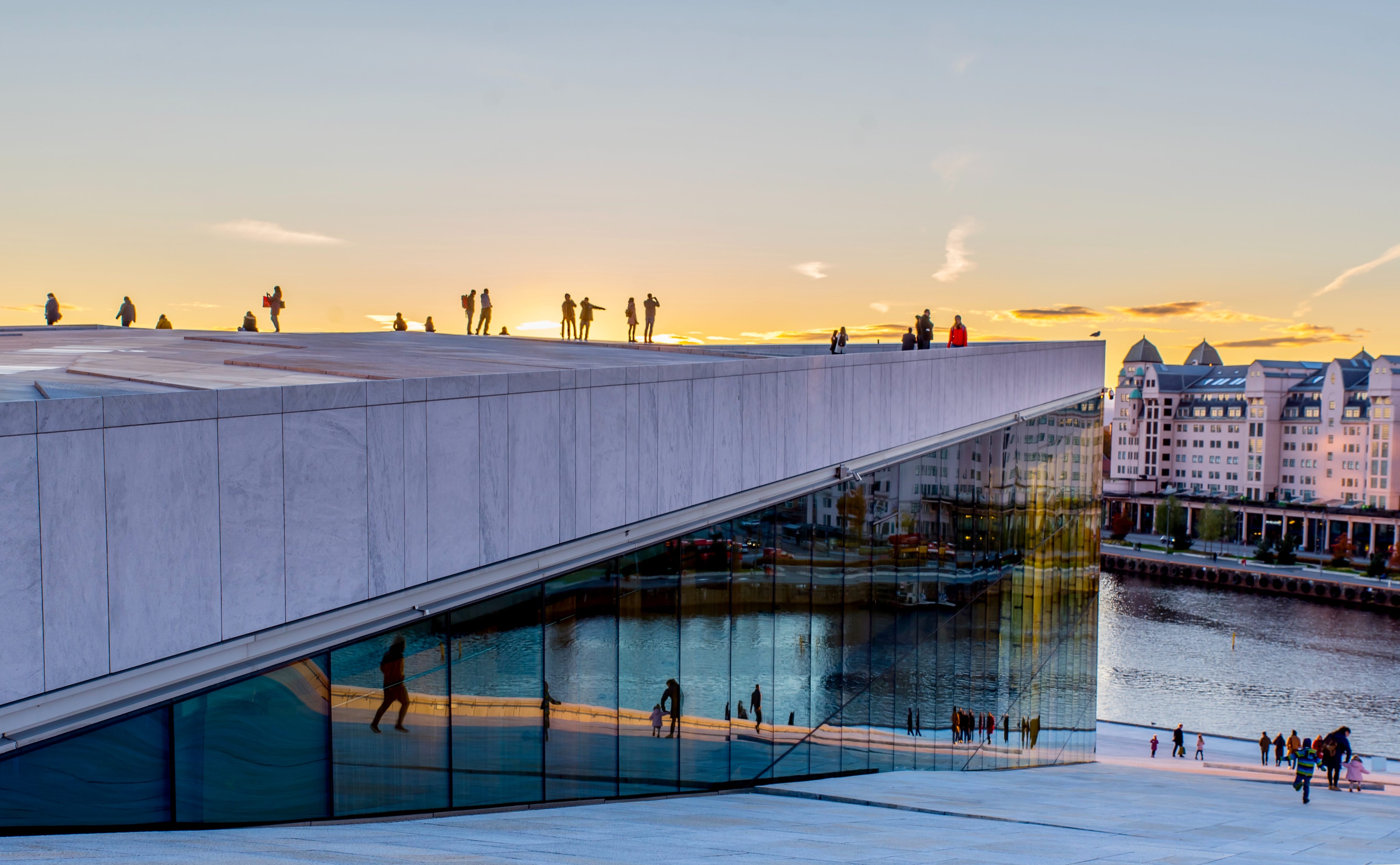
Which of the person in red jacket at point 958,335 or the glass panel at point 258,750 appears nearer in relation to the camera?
the glass panel at point 258,750

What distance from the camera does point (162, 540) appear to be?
660 cm

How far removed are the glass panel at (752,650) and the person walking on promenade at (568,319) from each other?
13970mm

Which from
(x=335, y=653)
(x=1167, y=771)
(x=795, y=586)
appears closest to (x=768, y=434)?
(x=795, y=586)

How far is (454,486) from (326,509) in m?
1.26

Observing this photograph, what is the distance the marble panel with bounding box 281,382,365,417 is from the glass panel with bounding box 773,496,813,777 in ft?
23.7

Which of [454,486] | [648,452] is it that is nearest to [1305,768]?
[648,452]

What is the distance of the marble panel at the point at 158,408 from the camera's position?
6.37 meters

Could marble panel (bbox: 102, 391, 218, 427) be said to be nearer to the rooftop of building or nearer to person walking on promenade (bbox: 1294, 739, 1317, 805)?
the rooftop of building

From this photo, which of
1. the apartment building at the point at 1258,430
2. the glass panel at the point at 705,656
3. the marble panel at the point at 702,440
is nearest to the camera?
the marble panel at the point at 702,440

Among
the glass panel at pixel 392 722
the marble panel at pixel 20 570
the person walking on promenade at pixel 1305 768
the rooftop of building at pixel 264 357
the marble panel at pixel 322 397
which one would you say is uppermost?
the rooftop of building at pixel 264 357

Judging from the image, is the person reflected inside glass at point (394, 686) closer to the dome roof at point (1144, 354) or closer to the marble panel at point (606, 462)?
the marble panel at point (606, 462)

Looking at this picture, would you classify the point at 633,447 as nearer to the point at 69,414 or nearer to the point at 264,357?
the point at 264,357

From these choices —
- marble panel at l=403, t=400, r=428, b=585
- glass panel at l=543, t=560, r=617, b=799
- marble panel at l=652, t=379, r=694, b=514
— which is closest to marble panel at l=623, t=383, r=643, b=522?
marble panel at l=652, t=379, r=694, b=514

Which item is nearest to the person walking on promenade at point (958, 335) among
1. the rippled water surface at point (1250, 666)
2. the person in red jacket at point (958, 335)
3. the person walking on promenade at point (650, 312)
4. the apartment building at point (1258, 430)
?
the person in red jacket at point (958, 335)
